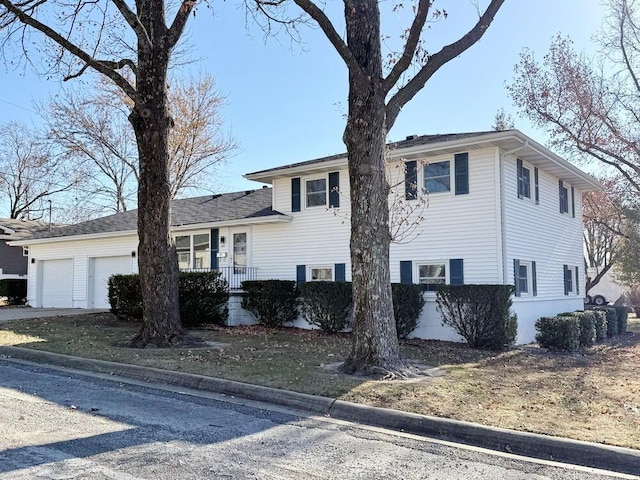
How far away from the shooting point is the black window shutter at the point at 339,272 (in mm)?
16078

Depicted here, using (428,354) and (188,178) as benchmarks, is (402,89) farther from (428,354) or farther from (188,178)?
(188,178)

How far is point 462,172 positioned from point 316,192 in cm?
480

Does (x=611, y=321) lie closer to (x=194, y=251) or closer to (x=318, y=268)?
(x=318, y=268)

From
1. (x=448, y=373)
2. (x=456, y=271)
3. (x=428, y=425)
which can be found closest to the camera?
(x=428, y=425)

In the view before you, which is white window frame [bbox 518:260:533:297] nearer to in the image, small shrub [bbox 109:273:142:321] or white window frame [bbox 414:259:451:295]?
white window frame [bbox 414:259:451:295]

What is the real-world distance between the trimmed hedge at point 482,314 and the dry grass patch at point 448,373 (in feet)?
1.29

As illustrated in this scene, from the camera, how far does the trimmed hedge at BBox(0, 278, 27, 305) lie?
25.4 meters

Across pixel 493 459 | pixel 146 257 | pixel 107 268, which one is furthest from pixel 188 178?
pixel 493 459

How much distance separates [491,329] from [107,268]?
52.8 ft

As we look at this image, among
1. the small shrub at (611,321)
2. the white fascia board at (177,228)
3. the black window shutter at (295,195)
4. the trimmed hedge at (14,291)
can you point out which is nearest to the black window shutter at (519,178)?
the small shrub at (611,321)

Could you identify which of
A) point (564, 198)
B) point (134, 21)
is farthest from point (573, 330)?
point (134, 21)

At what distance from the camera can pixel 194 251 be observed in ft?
64.0

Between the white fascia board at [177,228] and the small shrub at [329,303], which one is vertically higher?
the white fascia board at [177,228]

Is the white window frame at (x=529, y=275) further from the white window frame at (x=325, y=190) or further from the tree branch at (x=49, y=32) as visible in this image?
the tree branch at (x=49, y=32)
